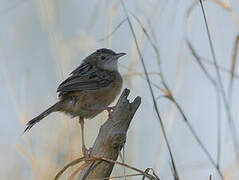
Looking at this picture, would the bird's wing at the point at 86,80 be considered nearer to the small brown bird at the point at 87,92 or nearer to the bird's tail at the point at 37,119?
the small brown bird at the point at 87,92

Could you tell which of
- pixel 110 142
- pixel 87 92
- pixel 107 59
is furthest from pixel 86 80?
pixel 110 142

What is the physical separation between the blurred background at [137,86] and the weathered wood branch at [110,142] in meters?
0.60

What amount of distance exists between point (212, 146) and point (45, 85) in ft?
7.45

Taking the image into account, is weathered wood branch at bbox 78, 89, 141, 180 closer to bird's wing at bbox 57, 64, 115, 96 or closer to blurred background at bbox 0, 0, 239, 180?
blurred background at bbox 0, 0, 239, 180

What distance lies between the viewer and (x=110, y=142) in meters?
2.81

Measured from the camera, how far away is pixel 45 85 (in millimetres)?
6387

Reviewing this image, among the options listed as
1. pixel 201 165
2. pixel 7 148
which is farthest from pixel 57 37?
pixel 201 165

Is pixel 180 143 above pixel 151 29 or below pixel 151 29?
below

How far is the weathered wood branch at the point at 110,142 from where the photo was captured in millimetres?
2771

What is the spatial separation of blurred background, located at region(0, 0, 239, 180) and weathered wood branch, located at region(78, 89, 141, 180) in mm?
604

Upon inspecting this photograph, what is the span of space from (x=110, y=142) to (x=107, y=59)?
3078mm

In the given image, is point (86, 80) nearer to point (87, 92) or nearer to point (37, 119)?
point (87, 92)

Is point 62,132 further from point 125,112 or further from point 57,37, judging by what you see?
point 125,112

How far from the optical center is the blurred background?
4.32 meters
